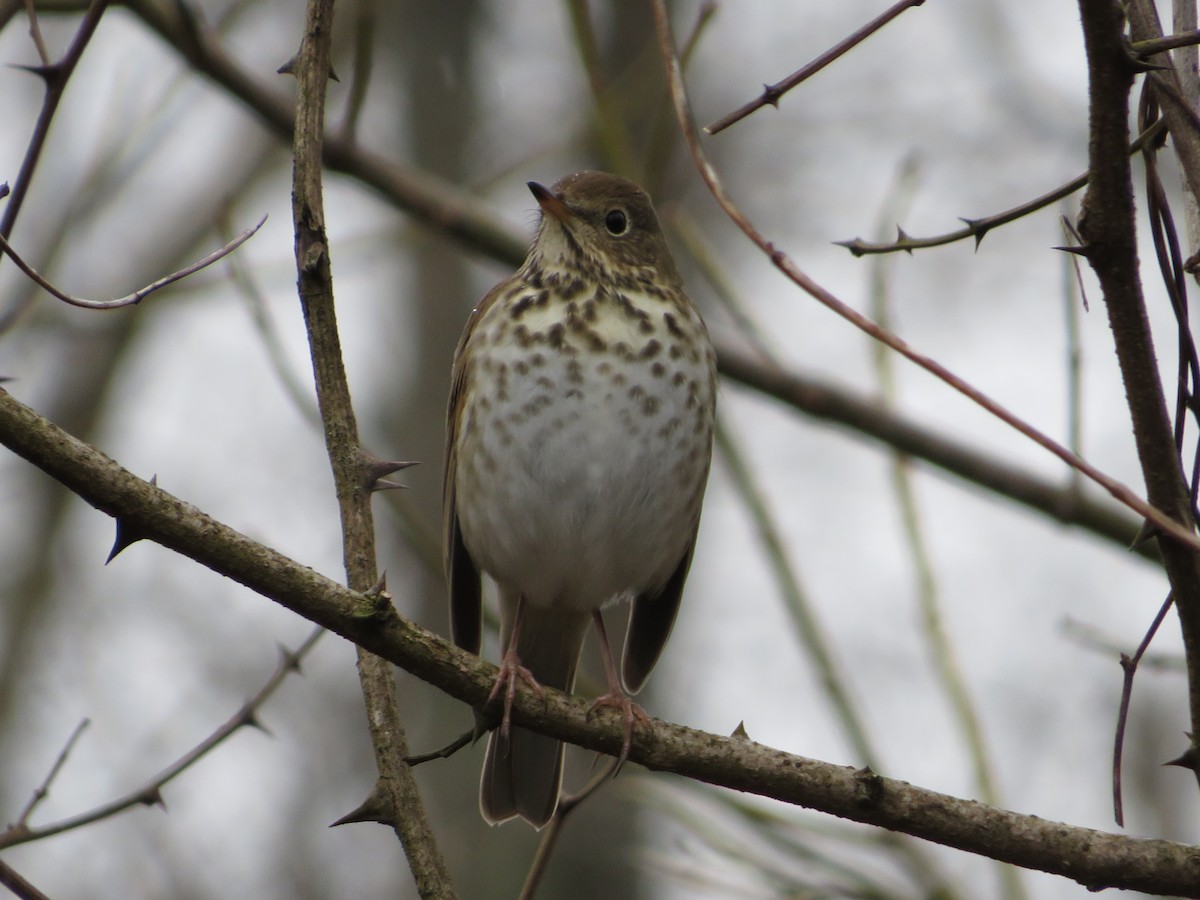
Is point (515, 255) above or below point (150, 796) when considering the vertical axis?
above

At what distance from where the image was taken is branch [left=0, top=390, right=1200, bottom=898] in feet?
6.79

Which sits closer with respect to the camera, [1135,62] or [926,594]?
[1135,62]

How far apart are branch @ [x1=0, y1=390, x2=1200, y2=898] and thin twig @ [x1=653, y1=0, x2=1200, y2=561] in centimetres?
62

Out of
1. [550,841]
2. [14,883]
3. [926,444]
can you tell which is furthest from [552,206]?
[14,883]

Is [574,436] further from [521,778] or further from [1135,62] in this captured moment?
[1135,62]

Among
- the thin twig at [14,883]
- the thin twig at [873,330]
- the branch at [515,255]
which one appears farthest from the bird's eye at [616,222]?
the thin twig at [14,883]

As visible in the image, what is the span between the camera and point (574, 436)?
407 cm

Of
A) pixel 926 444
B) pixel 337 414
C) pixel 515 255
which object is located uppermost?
pixel 515 255

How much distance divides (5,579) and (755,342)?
594cm

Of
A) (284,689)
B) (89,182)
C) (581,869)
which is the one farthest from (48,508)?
(581,869)

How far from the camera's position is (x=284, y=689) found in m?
9.81

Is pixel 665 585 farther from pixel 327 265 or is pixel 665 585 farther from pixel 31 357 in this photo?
pixel 31 357

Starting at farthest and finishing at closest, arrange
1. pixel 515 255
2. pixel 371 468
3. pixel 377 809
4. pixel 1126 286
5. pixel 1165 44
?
pixel 515 255
pixel 371 468
pixel 377 809
pixel 1126 286
pixel 1165 44

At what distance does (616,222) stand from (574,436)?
872 mm
